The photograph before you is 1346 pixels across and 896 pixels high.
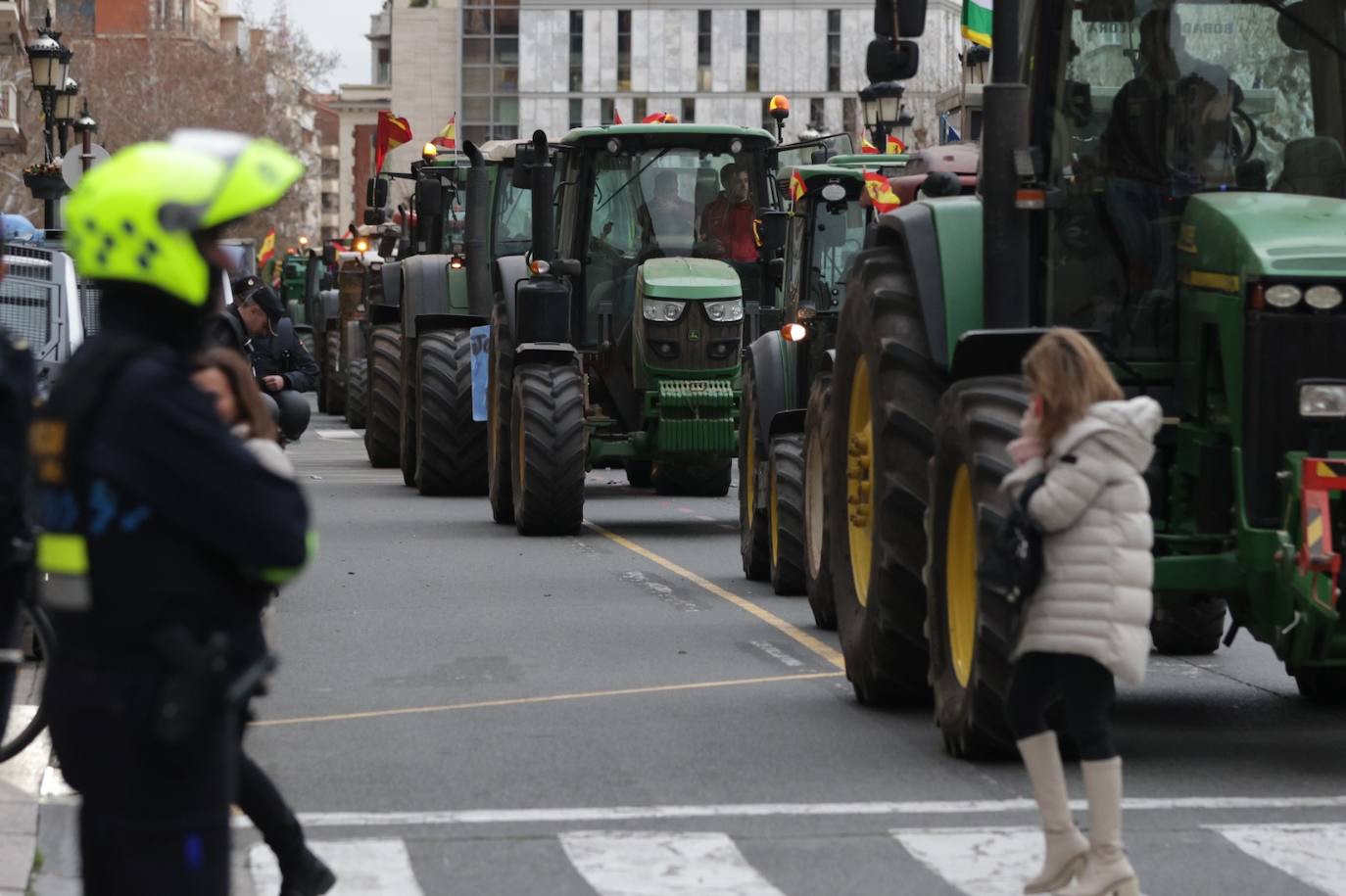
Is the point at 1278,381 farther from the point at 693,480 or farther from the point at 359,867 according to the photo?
the point at 693,480

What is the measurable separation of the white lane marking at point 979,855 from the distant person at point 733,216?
1319 cm

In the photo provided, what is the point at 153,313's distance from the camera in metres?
4.73

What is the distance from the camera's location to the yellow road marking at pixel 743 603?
13.5 meters

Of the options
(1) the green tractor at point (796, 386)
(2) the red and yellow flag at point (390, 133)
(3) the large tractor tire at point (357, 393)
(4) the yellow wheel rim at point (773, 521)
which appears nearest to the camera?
(1) the green tractor at point (796, 386)

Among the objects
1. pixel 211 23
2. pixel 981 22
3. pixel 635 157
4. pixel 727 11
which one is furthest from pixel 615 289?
pixel 211 23

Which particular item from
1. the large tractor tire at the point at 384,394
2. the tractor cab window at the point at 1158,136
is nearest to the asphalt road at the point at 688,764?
the tractor cab window at the point at 1158,136

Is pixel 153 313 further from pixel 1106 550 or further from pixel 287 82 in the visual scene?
pixel 287 82

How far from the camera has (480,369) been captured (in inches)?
945

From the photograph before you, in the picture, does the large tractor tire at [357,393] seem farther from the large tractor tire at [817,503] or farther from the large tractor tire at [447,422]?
the large tractor tire at [817,503]

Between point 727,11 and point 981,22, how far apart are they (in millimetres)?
108053

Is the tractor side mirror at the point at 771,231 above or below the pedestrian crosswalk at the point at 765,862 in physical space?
above

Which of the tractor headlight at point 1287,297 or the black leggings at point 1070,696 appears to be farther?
the tractor headlight at point 1287,297

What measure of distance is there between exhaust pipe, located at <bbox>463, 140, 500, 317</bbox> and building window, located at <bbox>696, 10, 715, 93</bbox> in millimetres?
104907

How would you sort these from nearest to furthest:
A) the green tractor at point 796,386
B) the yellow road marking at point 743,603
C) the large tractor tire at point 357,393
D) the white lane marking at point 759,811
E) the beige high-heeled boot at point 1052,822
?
the beige high-heeled boot at point 1052,822 → the white lane marking at point 759,811 → the yellow road marking at point 743,603 → the green tractor at point 796,386 → the large tractor tire at point 357,393
